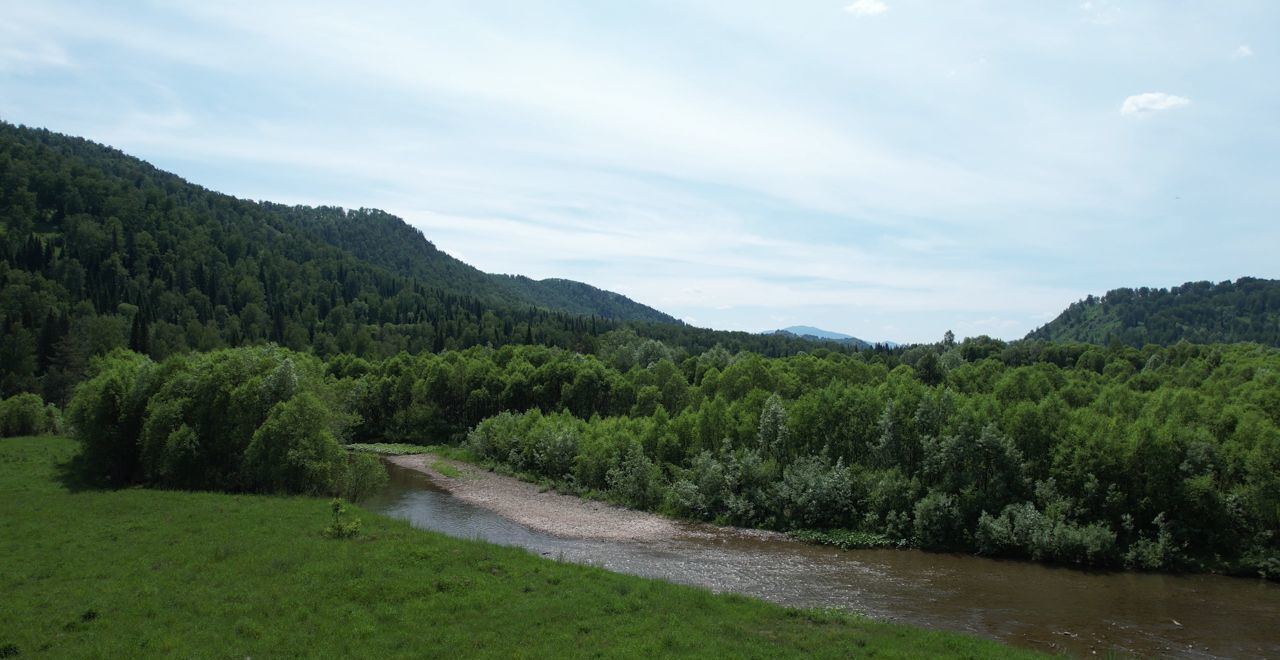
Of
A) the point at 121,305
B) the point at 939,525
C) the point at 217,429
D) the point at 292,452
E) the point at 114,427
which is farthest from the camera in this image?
the point at 121,305

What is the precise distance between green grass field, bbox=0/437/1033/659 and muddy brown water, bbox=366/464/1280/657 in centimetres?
703

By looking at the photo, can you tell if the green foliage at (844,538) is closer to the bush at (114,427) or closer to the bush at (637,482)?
the bush at (637,482)

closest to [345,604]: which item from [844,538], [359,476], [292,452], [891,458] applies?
[292,452]

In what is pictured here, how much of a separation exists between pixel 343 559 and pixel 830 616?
2113cm

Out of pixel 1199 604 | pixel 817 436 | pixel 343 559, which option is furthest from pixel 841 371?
pixel 343 559

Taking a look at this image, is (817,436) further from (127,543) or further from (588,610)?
(127,543)

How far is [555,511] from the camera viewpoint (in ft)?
197

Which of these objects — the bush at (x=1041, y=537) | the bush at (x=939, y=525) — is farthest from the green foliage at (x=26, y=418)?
the bush at (x=1041, y=537)

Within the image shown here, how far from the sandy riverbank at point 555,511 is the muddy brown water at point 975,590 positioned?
219cm

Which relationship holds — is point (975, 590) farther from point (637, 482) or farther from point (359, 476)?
point (359, 476)

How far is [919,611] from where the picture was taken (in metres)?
32.8

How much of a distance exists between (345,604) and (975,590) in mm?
32035

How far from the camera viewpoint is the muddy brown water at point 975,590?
30297 millimetres

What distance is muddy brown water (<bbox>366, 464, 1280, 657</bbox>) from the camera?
3030 cm
